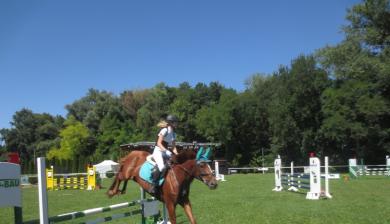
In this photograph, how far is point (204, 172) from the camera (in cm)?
951

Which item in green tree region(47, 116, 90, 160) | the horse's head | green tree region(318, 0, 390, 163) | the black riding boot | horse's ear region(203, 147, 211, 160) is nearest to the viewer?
the horse's head

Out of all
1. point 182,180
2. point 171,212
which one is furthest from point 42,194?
point 182,180

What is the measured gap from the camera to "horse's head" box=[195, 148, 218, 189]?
9.41 meters

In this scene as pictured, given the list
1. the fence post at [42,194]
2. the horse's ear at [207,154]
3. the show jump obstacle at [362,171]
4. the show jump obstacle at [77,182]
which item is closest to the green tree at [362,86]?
the show jump obstacle at [362,171]

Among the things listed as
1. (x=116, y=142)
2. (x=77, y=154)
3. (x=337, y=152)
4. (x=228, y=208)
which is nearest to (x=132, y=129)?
(x=116, y=142)

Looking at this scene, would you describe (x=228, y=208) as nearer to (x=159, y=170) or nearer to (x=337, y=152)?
(x=159, y=170)

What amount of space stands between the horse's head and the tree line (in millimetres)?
41363

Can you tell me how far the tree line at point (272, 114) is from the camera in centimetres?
5053

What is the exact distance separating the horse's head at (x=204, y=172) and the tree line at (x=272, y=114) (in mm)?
41363

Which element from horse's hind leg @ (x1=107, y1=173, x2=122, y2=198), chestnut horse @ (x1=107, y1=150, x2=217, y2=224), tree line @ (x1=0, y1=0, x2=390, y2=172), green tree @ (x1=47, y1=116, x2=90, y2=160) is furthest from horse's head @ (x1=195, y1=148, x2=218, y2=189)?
green tree @ (x1=47, y1=116, x2=90, y2=160)

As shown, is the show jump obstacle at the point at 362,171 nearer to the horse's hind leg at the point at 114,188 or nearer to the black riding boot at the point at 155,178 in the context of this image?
the horse's hind leg at the point at 114,188

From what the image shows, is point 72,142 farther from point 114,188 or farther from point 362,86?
point 114,188

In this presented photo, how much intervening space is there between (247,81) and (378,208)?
70.6 m

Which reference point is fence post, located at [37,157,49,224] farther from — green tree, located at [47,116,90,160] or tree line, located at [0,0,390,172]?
green tree, located at [47,116,90,160]
